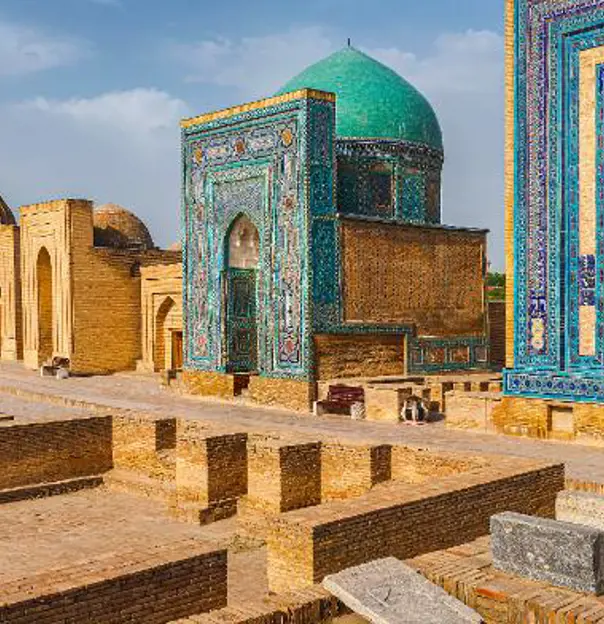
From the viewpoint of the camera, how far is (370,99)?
69.3ft

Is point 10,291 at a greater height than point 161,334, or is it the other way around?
point 10,291

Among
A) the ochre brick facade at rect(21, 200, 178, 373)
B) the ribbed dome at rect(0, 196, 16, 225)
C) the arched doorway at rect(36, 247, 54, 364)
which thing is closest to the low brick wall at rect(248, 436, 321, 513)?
the ochre brick facade at rect(21, 200, 178, 373)

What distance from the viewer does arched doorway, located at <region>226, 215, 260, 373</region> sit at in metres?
18.5

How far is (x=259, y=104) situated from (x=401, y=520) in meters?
11.9

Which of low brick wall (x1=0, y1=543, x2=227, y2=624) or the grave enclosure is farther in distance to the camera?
the grave enclosure

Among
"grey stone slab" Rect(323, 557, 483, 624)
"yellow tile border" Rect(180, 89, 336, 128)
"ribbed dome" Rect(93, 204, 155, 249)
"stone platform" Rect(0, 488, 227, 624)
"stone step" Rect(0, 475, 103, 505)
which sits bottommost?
"stone step" Rect(0, 475, 103, 505)

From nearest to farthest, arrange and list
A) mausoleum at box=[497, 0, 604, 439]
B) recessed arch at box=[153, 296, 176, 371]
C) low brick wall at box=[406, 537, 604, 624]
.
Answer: low brick wall at box=[406, 537, 604, 624]
mausoleum at box=[497, 0, 604, 439]
recessed arch at box=[153, 296, 176, 371]

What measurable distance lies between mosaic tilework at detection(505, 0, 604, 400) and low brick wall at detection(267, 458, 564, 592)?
12.3ft

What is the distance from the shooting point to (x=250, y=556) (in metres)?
9.48

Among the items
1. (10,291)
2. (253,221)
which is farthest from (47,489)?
(10,291)

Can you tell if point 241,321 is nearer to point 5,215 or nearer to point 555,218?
point 555,218

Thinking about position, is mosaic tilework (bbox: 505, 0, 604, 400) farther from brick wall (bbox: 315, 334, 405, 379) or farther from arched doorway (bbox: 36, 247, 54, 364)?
arched doorway (bbox: 36, 247, 54, 364)

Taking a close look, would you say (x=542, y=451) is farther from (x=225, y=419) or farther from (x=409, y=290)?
(x=409, y=290)

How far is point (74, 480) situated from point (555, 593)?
8.99 m
